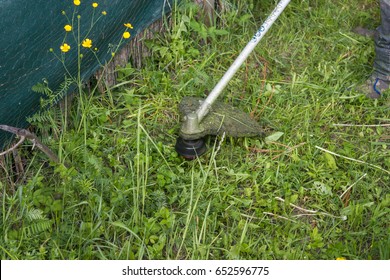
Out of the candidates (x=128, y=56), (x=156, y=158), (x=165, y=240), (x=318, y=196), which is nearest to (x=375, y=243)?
(x=318, y=196)

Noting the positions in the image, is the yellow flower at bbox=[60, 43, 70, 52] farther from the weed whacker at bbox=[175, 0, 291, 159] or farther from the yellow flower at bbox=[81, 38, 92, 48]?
the weed whacker at bbox=[175, 0, 291, 159]

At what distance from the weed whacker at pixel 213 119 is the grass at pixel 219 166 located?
0.07 m

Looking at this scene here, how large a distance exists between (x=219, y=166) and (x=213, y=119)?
223mm

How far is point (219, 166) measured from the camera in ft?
8.94

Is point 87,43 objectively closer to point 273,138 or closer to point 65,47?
point 65,47

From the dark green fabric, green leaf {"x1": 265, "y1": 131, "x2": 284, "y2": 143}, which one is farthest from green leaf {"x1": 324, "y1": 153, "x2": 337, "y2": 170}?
the dark green fabric

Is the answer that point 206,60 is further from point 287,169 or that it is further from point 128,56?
point 287,169

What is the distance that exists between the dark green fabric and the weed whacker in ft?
1.67

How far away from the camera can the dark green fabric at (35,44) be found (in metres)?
2.34

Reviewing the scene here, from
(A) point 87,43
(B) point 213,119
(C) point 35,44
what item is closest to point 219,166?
(B) point 213,119

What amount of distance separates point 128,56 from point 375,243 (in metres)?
1.54

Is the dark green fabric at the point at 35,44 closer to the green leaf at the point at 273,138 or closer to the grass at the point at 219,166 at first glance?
the grass at the point at 219,166

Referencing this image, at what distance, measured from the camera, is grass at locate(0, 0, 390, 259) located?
2.35 meters

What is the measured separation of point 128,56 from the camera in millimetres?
3053
